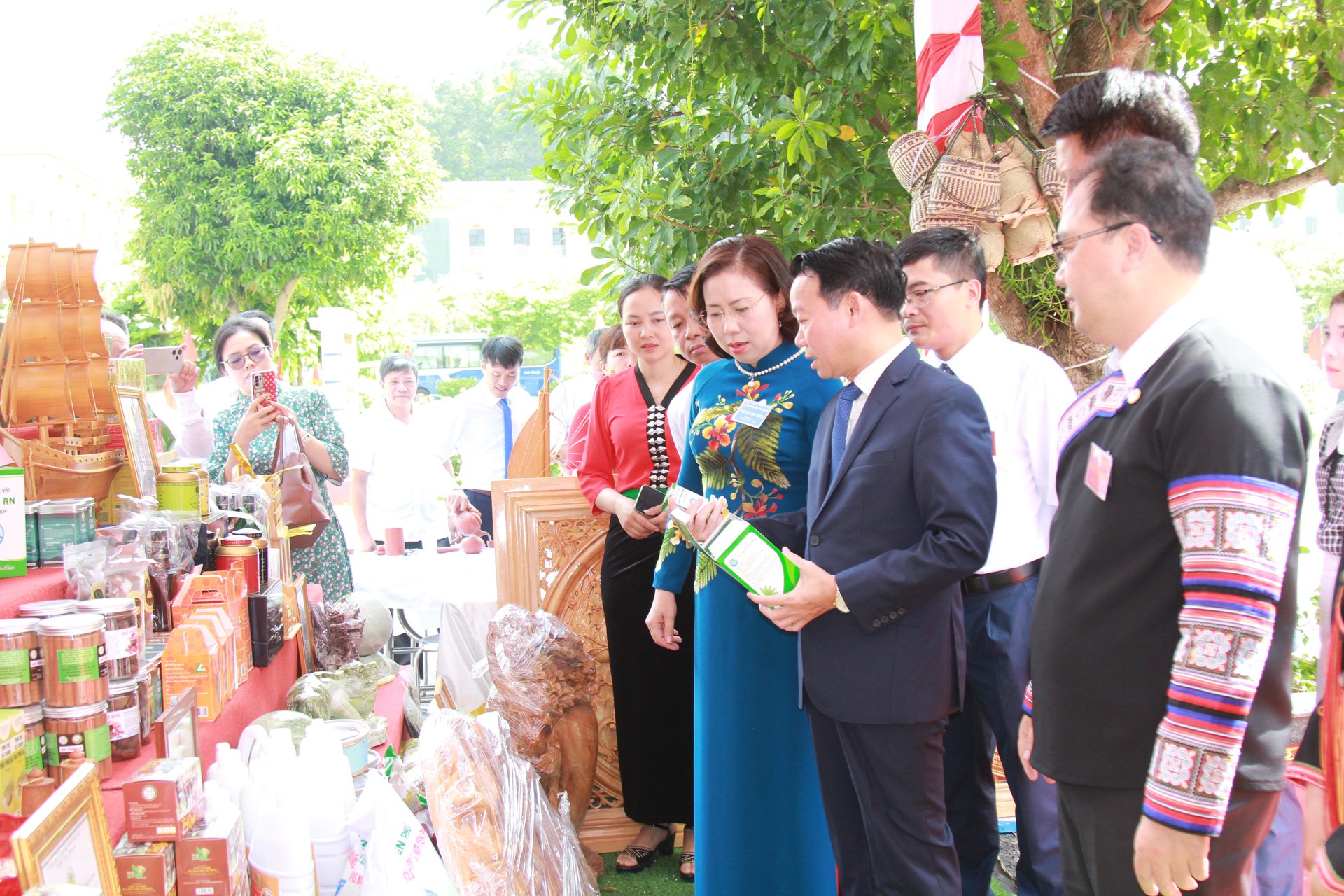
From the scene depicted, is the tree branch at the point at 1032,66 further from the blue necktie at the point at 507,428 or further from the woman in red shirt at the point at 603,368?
the blue necktie at the point at 507,428

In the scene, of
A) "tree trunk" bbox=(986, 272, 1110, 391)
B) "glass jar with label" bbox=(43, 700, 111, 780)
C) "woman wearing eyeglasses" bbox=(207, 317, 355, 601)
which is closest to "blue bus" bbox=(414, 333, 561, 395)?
"tree trunk" bbox=(986, 272, 1110, 391)

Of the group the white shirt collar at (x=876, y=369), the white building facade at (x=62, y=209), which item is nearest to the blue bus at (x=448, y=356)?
the white building facade at (x=62, y=209)

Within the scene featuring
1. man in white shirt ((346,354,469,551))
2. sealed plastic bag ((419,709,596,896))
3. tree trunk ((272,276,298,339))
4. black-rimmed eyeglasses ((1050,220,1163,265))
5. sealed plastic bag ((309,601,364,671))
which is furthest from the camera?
tree trunk ((272,276,298,339))

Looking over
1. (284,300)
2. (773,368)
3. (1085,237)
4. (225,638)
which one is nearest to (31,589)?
(225,638)

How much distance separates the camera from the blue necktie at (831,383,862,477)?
1914 millimetres

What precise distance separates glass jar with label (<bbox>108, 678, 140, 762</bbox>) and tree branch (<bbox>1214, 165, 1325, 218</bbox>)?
367 centimetres

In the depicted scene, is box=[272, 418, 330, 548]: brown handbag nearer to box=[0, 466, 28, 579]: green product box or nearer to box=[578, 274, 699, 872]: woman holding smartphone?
box=[578, 274, 699, 872]: woman holding smartphone

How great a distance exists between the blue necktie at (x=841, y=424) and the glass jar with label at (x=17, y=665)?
54.6 inches

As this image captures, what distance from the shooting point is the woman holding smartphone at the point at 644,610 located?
2.87 metres

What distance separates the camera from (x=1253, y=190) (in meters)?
3.47

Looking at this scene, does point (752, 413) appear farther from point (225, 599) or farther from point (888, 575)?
point (225, 599)

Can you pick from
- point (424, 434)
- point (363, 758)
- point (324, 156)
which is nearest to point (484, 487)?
point (424, 434)

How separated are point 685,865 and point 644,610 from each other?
775 millimetres

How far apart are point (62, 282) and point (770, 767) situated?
1858 millimetres
